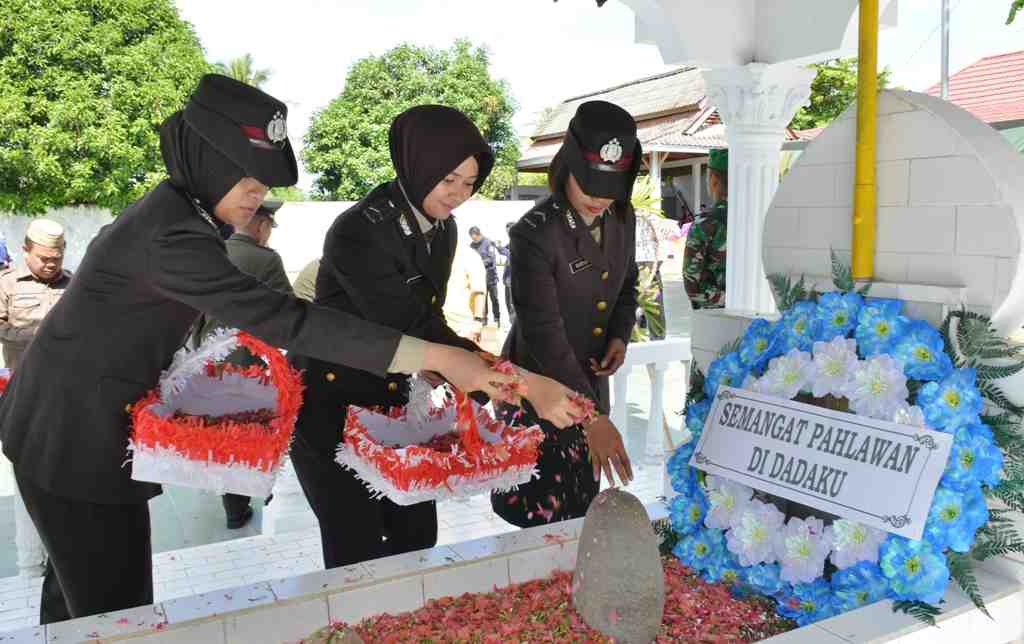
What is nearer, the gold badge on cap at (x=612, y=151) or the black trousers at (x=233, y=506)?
the gold badge on cap at (x=612, y=151)

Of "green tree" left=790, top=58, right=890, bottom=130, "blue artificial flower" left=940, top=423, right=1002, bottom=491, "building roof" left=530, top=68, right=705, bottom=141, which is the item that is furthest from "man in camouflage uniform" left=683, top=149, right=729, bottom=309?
"green tree" left=790, top=58, right=890, bottom=130

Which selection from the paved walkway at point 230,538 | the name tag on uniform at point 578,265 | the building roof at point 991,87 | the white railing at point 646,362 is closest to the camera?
the name tag on uniform at point 578,265

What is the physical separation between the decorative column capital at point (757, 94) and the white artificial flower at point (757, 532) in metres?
2.74

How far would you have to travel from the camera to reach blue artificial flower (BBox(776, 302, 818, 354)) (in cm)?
225

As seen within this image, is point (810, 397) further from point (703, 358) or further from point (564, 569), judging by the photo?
point (564, 569)

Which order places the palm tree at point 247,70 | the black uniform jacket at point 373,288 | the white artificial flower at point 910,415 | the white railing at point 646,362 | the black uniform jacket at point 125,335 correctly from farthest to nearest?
1. the palm tree at point 247,70
2. the white railing at point 646,362
3. the black uniform jacket at point 373,288
4. the white artificial flower at point 910,415
5. the black uniform jacket at point 125,335

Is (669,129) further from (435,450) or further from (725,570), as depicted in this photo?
(435,450)

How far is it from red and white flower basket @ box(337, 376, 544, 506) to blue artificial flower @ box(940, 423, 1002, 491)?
0.97 metres

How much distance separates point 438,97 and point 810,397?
1074 inches

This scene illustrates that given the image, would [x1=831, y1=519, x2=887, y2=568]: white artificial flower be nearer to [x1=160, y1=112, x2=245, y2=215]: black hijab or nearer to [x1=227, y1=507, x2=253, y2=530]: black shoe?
[x1=160, y1=112, x2=245, y2=215]: black hijab

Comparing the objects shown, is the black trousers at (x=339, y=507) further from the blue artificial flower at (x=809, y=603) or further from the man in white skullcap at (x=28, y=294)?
the man in white skullcap at (x=28, y=294)

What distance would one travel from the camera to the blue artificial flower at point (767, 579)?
215 cm

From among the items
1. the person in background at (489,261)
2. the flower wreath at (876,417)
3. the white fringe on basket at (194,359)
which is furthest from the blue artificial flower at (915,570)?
the person in background at (489,261)

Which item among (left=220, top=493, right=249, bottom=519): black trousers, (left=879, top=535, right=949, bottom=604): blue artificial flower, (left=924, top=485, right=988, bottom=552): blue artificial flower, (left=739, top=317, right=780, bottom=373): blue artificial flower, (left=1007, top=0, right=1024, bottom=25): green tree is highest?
(left=1007, top=0, right=1024, bottom=25): green tree
